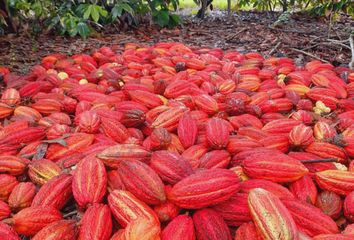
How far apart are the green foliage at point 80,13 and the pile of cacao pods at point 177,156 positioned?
181 cm

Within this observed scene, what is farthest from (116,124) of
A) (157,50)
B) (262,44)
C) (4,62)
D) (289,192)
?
Result: (262,44)

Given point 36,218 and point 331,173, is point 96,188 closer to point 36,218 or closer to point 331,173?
point 36,218

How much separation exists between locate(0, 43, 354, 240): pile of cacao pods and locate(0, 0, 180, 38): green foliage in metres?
1.81

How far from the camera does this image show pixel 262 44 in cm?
467

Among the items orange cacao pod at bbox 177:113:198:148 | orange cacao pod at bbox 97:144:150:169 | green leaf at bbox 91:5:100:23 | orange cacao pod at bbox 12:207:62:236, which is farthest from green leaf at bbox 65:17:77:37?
orange cacao pod at bbox 12:207:62:236

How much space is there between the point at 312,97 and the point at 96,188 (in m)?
1.80

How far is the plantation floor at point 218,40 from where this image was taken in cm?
400

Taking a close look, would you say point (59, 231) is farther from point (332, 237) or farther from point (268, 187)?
point (332, 237)

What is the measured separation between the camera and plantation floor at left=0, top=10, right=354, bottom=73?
4000 mm

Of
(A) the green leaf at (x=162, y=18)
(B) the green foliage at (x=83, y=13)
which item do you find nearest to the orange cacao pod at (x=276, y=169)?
(B) the green foliage at (x=83, y=13)

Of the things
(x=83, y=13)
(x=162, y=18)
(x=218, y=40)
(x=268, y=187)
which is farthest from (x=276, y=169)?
(x=162, y=18)

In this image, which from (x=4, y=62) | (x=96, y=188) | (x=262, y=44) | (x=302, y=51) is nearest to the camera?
(x=96, y=188)

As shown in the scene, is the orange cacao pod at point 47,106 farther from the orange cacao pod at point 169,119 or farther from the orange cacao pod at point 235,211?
the orange cacao pod at point 235,211

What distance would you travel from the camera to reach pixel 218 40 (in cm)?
520
